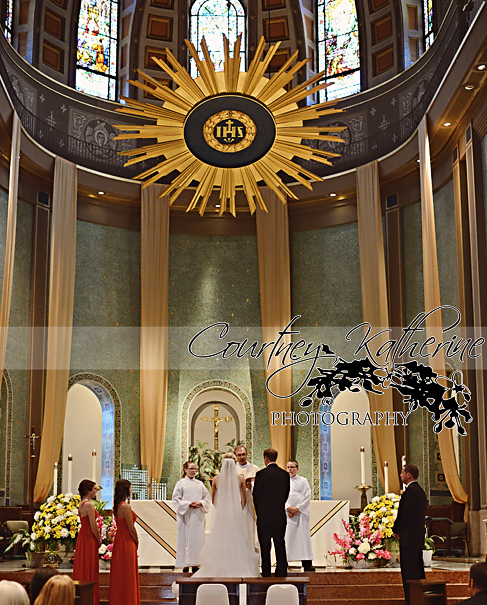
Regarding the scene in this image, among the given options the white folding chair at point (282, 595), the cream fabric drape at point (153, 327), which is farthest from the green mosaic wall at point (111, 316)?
the white folding chair at point (282, 595)

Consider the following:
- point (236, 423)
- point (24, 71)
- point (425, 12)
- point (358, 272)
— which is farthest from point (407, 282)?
point (24, 71)

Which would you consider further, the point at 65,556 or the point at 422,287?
the point at 422,287

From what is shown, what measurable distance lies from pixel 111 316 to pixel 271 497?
778 centimetres

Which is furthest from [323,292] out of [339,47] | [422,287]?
[339,47]

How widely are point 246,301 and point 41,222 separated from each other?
4.55 m

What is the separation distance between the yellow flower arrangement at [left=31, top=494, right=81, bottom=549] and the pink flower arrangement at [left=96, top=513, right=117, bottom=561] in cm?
38

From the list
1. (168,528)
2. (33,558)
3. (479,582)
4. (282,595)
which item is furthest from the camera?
(168,528)

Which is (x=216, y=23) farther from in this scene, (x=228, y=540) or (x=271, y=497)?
(x=228, y=540)

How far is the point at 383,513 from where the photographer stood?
33.5ft

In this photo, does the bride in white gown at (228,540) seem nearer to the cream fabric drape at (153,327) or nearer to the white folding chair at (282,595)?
the white folding chair at (282,595)

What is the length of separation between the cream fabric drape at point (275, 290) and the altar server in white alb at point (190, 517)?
499 cm

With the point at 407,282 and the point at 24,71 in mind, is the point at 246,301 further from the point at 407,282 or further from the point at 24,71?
the point at 24,71

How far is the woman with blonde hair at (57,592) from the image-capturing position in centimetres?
385

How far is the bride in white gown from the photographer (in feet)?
28.9
